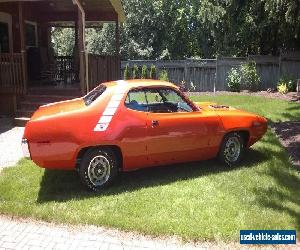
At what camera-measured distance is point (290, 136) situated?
10305mm

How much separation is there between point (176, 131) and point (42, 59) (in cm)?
1049

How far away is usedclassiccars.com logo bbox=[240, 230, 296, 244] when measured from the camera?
533 cm

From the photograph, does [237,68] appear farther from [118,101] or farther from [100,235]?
[100,235]

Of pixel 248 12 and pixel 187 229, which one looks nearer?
pixel 187 229

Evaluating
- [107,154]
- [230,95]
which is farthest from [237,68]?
[107,154]

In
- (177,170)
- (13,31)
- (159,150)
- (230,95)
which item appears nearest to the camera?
(159,150)

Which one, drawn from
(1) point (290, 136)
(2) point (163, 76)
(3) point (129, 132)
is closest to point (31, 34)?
(2) point (163, 76)

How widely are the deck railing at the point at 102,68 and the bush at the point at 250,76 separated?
6807 millimetres

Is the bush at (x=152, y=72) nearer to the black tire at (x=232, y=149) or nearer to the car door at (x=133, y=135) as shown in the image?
the black tire at (x=232, y=149)

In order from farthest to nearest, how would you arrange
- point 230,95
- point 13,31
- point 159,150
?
point 230,95 → point 13,31 → point 159,150

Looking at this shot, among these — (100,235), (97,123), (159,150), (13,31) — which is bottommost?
(100,235)

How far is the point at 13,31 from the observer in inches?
609

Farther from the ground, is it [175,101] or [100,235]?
[175,101]

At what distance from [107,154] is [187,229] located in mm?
1979
